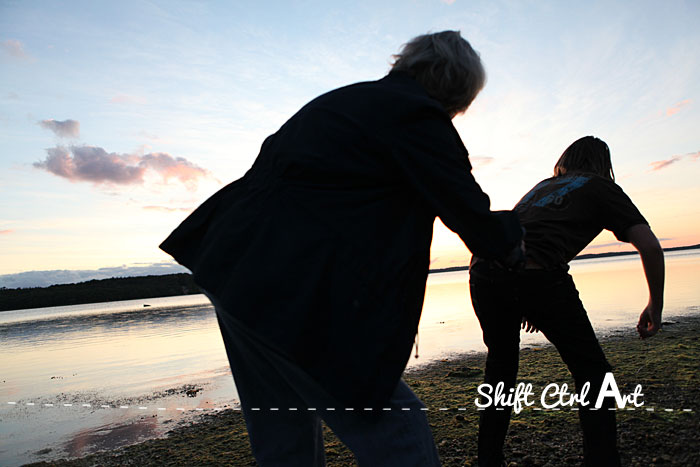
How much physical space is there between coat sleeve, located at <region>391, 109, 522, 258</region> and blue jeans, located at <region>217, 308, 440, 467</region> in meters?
0.54

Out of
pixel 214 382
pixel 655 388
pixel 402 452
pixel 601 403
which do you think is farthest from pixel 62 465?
pixel 655 388

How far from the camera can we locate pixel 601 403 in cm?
258

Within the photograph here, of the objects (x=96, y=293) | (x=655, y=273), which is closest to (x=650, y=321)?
(x=655, y=273)

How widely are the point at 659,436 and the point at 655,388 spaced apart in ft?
4.33

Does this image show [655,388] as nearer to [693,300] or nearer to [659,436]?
[659,436]

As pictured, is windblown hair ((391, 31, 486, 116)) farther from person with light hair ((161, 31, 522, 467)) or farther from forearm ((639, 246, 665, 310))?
forearm ((639, 246, 665, 310))

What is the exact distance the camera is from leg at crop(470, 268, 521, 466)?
9.06ft

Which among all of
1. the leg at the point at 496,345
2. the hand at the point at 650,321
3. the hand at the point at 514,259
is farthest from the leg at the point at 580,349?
the hand at the point at 514,259

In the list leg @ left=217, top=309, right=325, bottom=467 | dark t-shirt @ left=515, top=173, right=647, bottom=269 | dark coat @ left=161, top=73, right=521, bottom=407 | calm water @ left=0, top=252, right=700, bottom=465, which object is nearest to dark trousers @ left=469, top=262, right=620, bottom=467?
dark t-shirt @ left=515, top=173, right=647, bottom=269

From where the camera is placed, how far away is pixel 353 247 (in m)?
1.30

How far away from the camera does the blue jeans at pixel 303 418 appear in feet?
4.48

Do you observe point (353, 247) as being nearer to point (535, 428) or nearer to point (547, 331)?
point (547, 331)

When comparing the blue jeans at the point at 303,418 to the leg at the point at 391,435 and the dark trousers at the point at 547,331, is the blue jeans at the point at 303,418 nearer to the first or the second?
the leg at the point at 391,435

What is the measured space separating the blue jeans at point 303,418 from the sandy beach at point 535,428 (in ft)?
6.48
